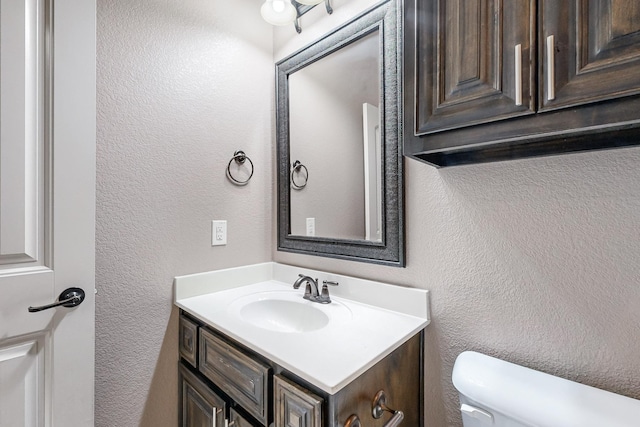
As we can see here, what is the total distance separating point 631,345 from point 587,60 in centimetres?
70

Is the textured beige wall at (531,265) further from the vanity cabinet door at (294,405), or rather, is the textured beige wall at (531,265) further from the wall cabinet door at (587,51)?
the vanity cabinet door at (294,405)

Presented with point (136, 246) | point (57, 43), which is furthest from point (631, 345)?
point (57, 43)

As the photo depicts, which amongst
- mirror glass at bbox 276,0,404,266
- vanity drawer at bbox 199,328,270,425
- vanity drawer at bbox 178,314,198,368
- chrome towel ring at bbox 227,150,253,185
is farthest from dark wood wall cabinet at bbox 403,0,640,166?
vanity drawer at bbox 178,314,198,368

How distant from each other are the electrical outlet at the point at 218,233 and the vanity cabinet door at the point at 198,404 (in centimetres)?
54

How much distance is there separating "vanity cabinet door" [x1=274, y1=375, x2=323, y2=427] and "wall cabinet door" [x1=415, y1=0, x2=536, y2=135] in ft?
2.40

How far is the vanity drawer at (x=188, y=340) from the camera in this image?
114cm

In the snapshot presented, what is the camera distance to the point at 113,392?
111 centimetres

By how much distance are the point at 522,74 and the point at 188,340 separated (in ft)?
4.54

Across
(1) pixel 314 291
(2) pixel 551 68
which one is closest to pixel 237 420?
(1) pixel 314 291

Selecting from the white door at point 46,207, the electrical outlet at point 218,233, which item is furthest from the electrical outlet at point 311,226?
the white door at point 46,207

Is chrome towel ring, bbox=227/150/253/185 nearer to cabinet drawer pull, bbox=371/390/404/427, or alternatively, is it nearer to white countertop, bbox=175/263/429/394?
white countertop, bbox=175/263/429/394

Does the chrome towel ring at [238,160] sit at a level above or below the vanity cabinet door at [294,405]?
above

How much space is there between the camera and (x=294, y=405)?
745 mm

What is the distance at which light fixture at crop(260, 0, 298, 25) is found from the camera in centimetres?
136
